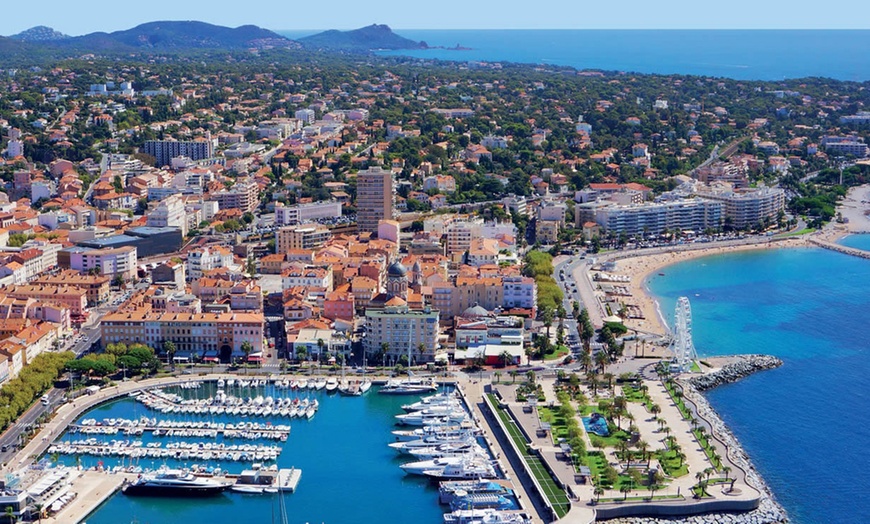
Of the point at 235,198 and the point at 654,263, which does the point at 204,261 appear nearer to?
the point at 235,198

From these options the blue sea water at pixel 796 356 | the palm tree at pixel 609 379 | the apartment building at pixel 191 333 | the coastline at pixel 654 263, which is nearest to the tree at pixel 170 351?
the apartment building at pixel 191 333

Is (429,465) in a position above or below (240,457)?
above

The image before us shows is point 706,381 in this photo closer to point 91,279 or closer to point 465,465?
point 465,465

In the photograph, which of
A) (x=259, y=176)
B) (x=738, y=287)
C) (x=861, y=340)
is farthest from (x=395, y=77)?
(x=861, y=340)

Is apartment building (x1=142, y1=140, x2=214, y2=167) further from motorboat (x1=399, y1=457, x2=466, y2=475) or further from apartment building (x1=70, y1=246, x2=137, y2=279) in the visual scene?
motorboat (x1=399, y1=457, x2=466, y2=475)

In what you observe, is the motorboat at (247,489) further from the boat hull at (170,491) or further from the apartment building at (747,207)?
the apartment building at (747,207)

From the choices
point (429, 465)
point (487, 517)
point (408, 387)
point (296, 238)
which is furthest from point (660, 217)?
point (487, 517)

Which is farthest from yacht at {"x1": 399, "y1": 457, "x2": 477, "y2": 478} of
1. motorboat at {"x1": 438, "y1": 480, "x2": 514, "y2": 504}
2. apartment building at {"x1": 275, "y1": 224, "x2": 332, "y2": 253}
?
apartment building at {"x1": 275, "y1": 224, "x2": 332, "y2": 253}
